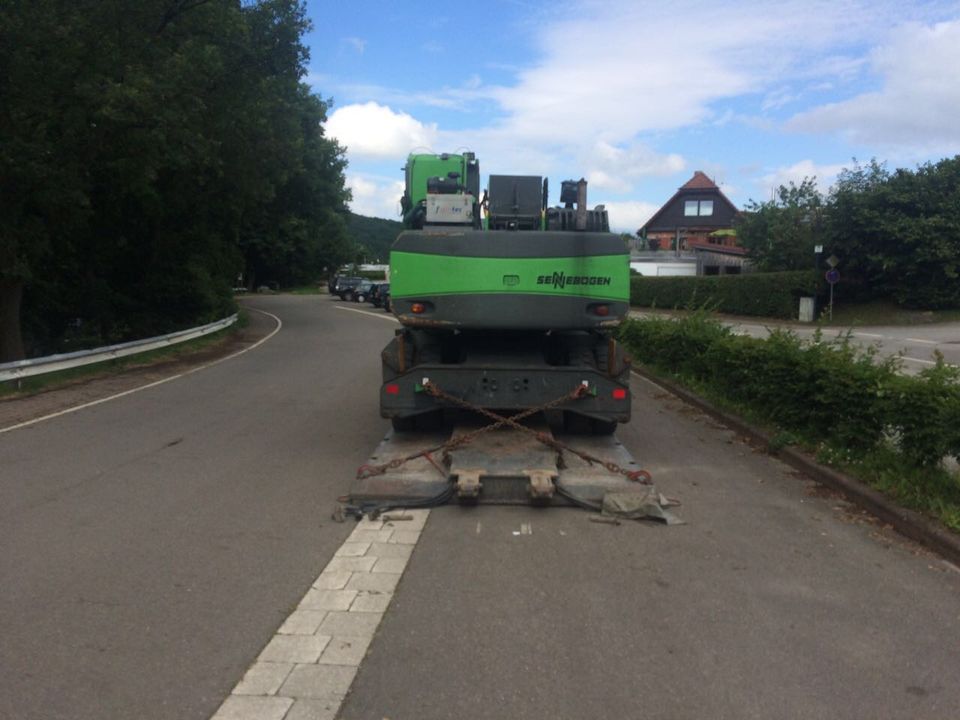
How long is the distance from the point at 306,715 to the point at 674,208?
6980cm

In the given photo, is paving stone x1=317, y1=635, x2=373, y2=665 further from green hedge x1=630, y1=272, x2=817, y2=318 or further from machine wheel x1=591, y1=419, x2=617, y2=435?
green hedge x1=630, y1=272, x2=817, y2=318

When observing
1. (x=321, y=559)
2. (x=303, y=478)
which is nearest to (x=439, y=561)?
(x=321, y=559)

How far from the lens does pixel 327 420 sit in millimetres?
10844

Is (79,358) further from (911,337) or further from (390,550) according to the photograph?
(911,337)

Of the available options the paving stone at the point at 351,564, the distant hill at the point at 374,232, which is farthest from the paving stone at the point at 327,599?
the distant hill at the point at 374,232

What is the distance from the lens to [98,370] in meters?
16.9

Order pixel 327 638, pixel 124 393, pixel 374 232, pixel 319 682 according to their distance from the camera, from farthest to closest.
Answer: pixel 374 232 → pixel 124 393 → pixel 327 638 → pixel 319 682

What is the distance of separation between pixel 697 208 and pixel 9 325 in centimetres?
5883

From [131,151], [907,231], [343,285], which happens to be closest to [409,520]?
[131,151]

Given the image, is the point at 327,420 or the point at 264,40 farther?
the point at 264,40

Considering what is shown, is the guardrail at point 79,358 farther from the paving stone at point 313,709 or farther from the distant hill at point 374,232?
the distant hill at point 374,232

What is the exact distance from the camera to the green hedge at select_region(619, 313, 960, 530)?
20.9 ft

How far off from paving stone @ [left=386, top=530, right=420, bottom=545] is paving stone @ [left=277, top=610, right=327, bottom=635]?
4.12 ft

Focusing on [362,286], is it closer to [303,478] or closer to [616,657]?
[303,478]
